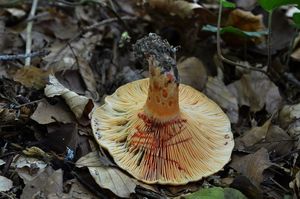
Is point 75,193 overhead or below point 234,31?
below

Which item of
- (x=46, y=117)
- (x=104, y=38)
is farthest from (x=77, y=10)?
(x=46, y=117)

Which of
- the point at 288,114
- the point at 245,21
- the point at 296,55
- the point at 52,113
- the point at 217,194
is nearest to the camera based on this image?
the point at 217,194

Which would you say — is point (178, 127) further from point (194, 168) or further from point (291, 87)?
point (291, 87)

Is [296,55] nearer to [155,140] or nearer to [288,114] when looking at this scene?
[288,114]

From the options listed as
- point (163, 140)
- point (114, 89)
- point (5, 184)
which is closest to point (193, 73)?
point (114, 89)

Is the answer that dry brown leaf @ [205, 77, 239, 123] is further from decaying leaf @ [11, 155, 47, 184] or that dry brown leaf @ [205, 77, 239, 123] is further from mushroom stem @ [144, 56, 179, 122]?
decaying leaf @ [11, 155, 47, 184]

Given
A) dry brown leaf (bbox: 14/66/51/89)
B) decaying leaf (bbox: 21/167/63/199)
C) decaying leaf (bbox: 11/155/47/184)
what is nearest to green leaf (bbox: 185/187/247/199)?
decaying leaf (bbox: 21/167/63/199)

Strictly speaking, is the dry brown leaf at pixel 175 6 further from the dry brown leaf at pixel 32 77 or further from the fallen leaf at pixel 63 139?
the fallen leaf at pixel 63 139
